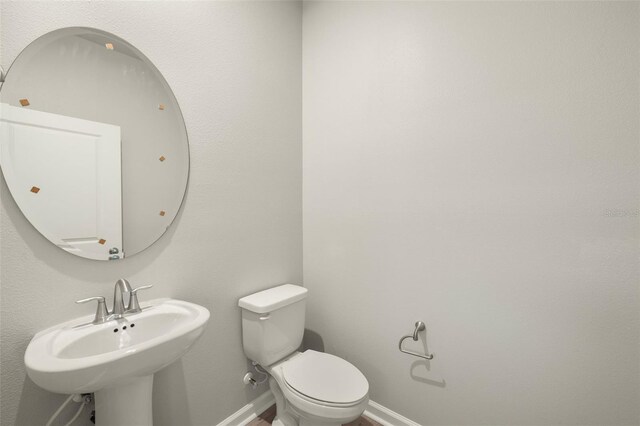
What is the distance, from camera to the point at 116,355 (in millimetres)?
773

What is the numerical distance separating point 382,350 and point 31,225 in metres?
1.64

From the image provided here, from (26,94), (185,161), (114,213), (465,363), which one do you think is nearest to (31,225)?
(114,213)

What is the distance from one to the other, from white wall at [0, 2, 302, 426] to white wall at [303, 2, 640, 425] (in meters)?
0.30

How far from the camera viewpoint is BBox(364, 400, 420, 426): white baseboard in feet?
4.90

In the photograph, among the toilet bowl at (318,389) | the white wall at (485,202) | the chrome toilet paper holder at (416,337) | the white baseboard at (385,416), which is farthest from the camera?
the white baseboard at (385,416)

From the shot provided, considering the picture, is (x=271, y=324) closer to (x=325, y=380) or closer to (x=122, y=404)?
(x=325, y=380)

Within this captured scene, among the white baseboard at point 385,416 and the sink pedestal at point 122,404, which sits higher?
the sink pedestal at point 122,404

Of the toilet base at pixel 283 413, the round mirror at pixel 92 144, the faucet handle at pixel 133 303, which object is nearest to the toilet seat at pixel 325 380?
the toilet base at pixel 283 413

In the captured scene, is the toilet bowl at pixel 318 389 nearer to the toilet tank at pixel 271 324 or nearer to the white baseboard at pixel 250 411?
the toilet tank at pixel 271 324

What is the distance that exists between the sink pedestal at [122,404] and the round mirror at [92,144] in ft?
1.55

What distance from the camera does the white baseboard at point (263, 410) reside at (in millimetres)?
1496

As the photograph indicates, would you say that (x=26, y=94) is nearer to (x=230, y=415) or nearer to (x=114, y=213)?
(x=114, y=213)

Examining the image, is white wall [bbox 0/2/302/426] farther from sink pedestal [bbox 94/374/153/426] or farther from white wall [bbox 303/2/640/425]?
white wall [bbox 303/2/640/425]

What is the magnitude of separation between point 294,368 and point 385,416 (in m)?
0.63
